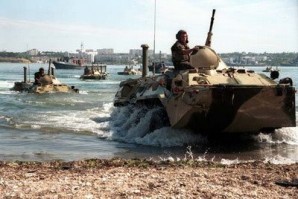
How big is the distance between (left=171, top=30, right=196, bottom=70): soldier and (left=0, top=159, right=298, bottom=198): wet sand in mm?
4389

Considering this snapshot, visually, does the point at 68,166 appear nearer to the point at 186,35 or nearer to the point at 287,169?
the point at 287,169

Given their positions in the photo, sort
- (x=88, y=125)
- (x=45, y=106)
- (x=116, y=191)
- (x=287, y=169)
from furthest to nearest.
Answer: (x=45, y=106) → (x=88, y=125) → (x=287, y=169) → (x=116, y=191)

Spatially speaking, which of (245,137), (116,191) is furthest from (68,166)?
(245,137)

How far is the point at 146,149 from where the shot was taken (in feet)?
35.8

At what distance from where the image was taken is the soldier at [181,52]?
39.6 ft

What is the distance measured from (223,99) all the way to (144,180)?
4.34 metres

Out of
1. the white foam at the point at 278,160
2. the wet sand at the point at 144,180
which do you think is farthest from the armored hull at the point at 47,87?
the wet sand at the point at 144,180

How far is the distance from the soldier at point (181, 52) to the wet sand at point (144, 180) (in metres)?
4.39

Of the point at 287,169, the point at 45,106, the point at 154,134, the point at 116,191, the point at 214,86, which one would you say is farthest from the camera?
the point at 45,106

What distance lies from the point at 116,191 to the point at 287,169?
9.19ft

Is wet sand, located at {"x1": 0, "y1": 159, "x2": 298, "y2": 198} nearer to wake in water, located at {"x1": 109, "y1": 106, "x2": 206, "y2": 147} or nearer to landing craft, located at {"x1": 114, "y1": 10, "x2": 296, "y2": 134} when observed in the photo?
landing craft, located at {"x1": 114, "y1": 10, "x2": 296, "y2": 134}

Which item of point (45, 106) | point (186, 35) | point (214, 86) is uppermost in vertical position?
point (186, 35)

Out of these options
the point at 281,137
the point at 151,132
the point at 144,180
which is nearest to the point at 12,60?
the point at 151,132

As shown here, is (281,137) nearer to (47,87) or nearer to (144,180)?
(144,180)
